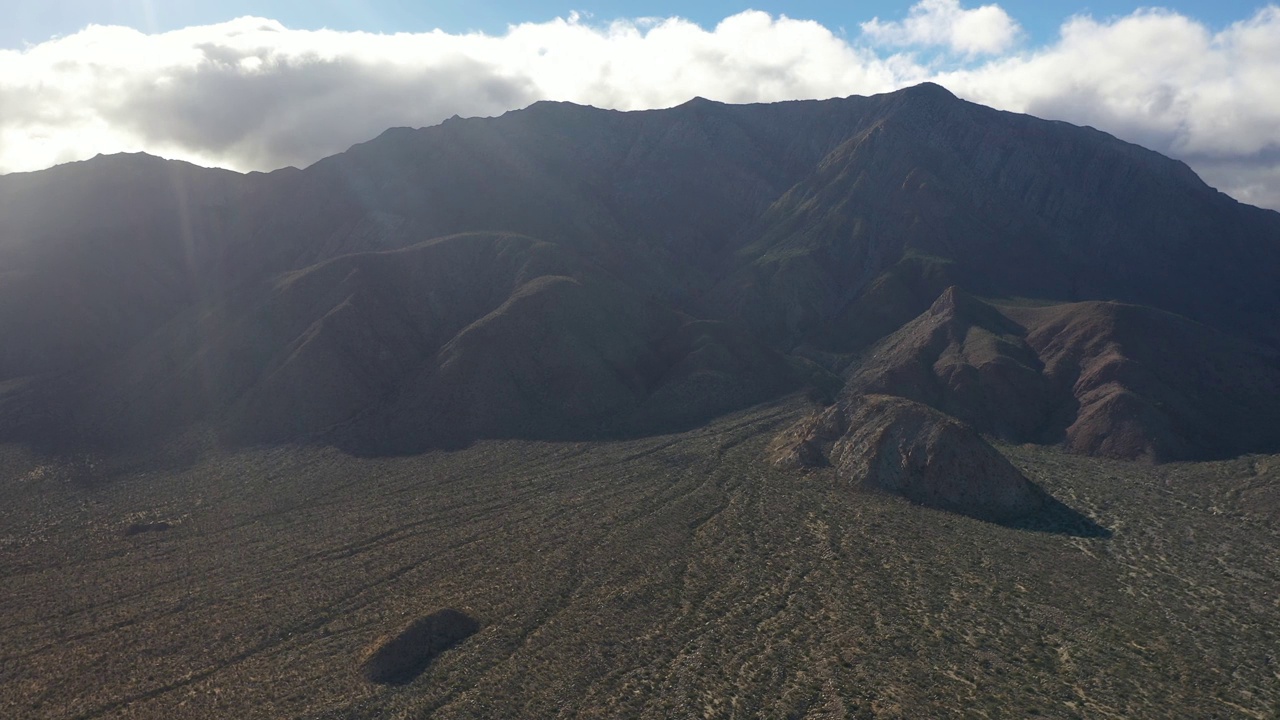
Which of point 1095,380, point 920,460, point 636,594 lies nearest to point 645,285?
point 1095,380

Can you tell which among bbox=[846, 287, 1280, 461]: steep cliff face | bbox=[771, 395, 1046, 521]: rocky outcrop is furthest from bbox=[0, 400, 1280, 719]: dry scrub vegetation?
bbox=[846, 287, 1280, 461]: steep cliff face

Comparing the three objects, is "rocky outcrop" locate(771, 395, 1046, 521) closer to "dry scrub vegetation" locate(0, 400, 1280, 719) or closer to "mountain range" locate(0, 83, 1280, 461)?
"dry scrub vegetation" locate(0, 400, 1280, 719)

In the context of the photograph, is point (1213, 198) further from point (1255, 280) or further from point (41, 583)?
point (41, 583)

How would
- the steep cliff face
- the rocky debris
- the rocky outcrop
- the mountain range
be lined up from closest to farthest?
the rocky debris
the rocky outcrop
the steep cliff face
the mountain range

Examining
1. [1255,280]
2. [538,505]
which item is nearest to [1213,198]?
[1255,280]

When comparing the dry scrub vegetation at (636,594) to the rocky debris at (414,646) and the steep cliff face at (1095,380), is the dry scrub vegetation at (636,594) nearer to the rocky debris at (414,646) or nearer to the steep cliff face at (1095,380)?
the rocky debris at (414,646)

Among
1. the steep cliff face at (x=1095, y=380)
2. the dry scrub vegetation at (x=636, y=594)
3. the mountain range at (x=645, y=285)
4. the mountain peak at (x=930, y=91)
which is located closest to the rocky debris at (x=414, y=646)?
the dry scrub vegetation at (x=636, y=594)
